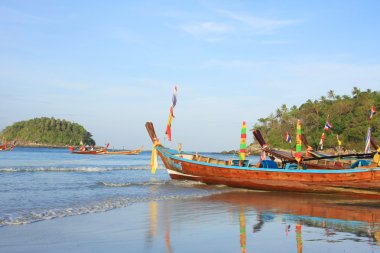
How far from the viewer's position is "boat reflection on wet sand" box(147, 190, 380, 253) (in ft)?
24.3

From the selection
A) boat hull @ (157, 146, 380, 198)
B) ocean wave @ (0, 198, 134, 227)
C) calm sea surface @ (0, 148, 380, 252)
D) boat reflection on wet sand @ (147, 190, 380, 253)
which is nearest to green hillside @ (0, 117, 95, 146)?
boat hull @ (157, 146, 380, 198)

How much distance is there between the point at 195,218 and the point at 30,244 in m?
4.46

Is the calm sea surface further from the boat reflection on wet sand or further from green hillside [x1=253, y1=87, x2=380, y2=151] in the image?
green hillside [x1=253, y1=87, x2=380, y2=151]

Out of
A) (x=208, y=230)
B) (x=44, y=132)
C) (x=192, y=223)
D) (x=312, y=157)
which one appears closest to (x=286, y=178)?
(x=312, y=157)

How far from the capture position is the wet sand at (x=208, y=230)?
719cm

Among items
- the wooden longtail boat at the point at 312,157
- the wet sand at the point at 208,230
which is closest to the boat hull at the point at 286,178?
the wooden longtail boat at the point at 312,157

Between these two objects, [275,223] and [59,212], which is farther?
[59,212]

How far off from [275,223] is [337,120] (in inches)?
3072

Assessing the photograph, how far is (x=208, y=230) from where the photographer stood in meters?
8.75

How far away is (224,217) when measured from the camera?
1075 cm

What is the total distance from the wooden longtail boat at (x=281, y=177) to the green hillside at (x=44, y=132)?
15610 cm

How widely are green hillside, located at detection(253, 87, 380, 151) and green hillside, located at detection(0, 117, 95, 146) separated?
327 feet

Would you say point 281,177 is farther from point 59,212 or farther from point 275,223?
point 59,212

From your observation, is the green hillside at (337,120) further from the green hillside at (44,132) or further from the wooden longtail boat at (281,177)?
the green hillside at (44,132)
